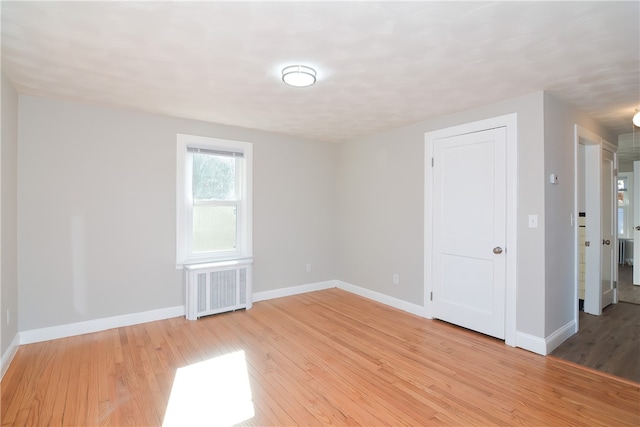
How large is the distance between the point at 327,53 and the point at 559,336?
3369 mm

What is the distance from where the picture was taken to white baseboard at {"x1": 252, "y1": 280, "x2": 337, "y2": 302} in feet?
14.9

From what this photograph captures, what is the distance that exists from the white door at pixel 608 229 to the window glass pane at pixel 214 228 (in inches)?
193

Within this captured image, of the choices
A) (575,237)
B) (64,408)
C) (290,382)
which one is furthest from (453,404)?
(64,408)

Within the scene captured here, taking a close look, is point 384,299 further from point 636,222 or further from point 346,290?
point 636,222

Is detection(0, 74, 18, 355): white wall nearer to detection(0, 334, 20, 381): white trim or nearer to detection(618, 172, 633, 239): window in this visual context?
detection(0, 334, 20, 381): white trim

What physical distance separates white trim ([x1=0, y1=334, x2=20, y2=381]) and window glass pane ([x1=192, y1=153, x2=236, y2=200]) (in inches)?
84.7

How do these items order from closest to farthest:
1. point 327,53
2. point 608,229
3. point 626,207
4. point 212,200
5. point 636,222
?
1. point 327,53
2. point 212,200
3. point 608,229
4. point 636,222
5. point 626,207

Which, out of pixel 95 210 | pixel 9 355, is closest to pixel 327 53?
pixel 95 210

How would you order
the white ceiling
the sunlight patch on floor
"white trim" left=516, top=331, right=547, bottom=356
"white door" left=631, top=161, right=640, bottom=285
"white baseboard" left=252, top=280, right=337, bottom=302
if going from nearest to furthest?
the white ceiling < the sunlight patch on floor < "white trim" left=516, top=331, right=547, bottom=356 < "white baseboard" left=252, top=280, right=337, bottom=302 < "white door" left=631, top=161, right=640, bottom=285

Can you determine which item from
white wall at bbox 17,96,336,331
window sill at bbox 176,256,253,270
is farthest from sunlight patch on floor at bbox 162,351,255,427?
white wall at bbox 17,96,336,331

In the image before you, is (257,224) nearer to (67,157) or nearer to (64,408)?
(67,157)

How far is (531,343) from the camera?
115 inches

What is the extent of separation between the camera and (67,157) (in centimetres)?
324

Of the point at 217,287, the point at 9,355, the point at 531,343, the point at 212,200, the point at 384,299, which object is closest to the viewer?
the point at 9,355
